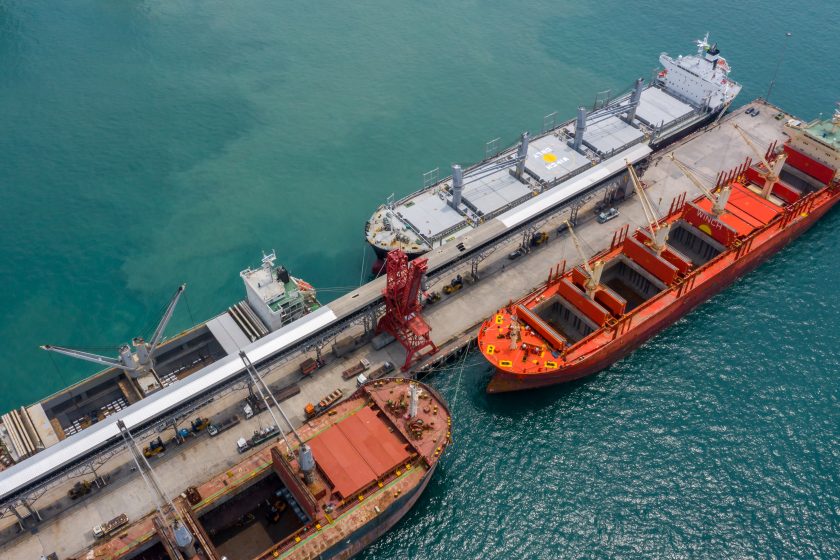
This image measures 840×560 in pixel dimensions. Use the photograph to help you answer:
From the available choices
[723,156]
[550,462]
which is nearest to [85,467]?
[550,462]

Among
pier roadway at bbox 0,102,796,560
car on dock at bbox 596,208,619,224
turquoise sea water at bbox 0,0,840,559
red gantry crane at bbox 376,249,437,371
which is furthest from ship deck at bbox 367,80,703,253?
red gantry crane at bbox 376,249,437,371

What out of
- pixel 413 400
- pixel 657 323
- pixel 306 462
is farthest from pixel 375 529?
pixel 657 323

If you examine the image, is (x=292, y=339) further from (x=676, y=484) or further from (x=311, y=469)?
(x=676, y=484)

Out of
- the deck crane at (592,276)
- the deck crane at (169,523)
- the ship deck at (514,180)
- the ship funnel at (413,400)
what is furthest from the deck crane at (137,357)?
the deck crane at (592,276)

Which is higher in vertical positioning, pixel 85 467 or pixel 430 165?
pixel 430 165

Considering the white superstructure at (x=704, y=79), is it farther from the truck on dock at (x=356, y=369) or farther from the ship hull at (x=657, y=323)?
the truck on dock at (x=356, y=369)

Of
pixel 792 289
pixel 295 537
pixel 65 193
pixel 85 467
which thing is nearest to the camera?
pixel 295 537

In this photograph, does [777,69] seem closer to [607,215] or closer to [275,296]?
[607,215]
